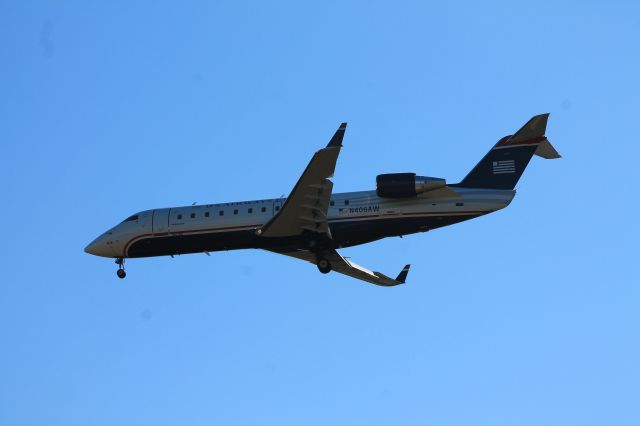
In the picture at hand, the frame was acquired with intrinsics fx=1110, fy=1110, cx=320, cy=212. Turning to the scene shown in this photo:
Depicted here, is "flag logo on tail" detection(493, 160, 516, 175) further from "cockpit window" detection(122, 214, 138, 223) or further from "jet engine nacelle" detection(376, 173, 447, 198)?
"cockpit window" detection(122, 214, 138, 223)

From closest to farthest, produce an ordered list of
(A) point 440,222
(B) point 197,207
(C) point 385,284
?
(A) point 440,222, (B) point 197,207, (C) point 385,284

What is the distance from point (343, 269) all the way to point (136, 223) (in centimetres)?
833

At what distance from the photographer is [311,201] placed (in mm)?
38281

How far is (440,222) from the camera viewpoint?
39.4 m

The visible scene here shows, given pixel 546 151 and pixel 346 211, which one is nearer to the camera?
pixel 546 151

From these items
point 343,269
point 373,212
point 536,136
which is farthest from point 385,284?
point 536,136

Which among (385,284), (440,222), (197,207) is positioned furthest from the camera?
(385,284)

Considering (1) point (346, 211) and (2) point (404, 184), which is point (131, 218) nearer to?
(1) point (346, 211)

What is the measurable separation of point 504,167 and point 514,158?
49 cm

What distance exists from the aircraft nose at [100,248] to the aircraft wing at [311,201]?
23.9ft

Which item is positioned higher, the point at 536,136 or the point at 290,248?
the point at 536,136

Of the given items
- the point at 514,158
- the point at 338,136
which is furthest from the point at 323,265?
the point at 514,158

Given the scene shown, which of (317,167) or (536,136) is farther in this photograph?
(536,136)

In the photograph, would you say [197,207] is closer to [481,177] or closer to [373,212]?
[373,212]
